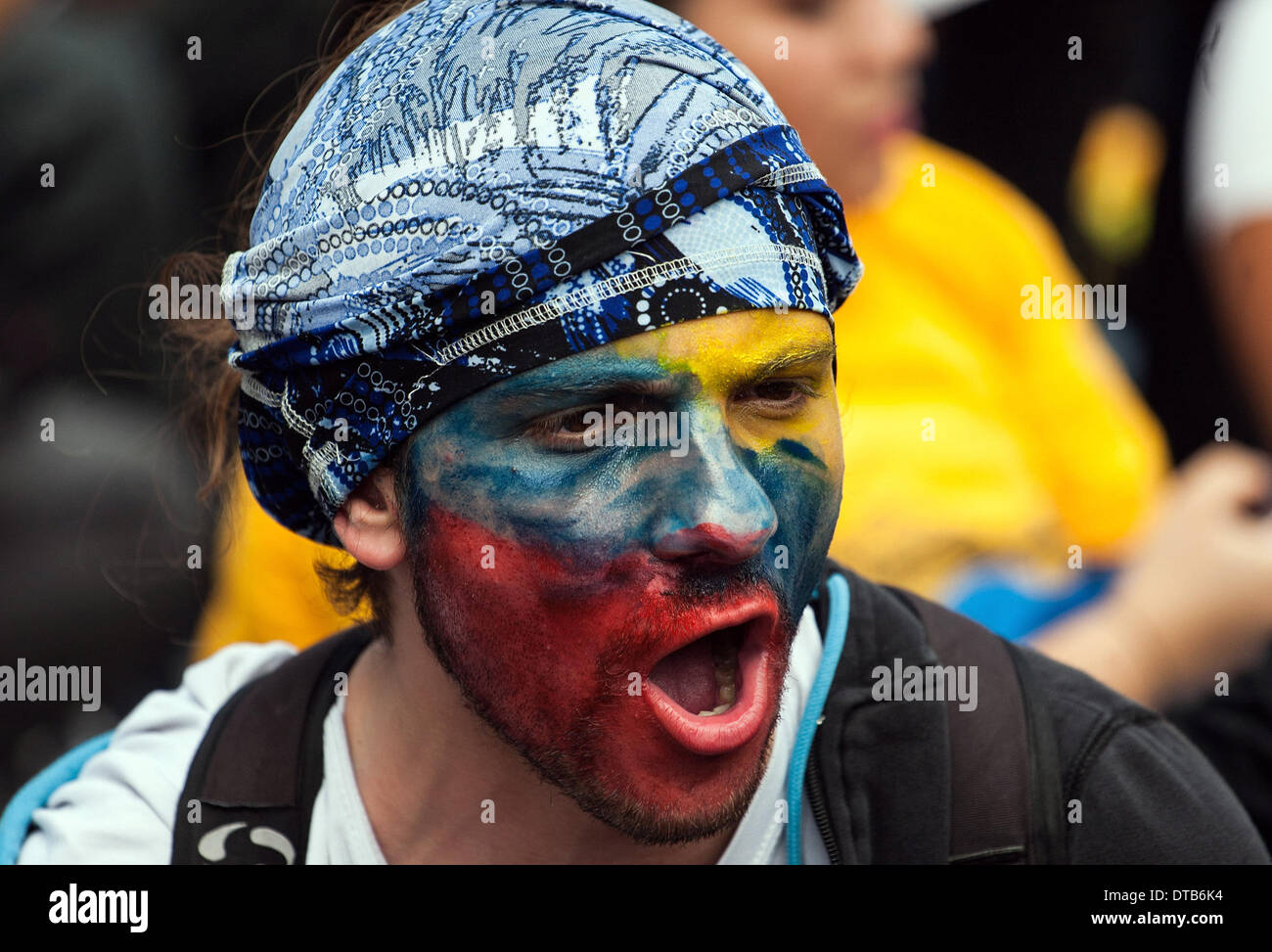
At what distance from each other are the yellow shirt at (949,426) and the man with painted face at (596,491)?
1191 millimetres

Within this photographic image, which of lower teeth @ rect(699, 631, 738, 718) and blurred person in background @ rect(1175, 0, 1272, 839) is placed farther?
blurred person in background @ rect(1175, 0, 1272, 839)

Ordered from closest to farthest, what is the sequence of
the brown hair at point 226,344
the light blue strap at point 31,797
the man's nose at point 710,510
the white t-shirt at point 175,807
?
the man's nose at point 710,510
the white t-shirt at point 175,807
the light blue strap at point 31,797
the brown hair at point 226,344

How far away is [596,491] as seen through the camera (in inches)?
77.2

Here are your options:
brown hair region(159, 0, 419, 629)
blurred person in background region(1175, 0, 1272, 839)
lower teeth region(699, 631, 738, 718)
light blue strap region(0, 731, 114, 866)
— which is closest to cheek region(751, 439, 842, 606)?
lower teeth region(699, 631, 738, 718)

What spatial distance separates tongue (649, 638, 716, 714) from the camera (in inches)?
79.8

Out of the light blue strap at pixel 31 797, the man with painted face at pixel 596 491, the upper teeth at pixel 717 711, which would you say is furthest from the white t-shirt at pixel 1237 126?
the light blue strap at pixel 31 797

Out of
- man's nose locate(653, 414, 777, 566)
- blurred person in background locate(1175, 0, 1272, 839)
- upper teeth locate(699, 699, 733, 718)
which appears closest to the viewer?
man's nose locate(653, 414, 777, 566)

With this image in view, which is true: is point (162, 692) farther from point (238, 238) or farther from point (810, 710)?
point (810, 710)

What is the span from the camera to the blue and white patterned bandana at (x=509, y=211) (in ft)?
6.49

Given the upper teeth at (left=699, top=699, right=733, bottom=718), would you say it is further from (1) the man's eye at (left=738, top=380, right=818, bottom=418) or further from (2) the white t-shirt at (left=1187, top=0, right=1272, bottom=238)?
(2) the white t-shirt at (left=1187, top=0, right=1272, bottom=238)

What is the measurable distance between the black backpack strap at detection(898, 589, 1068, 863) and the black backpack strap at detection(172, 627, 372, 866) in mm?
1037

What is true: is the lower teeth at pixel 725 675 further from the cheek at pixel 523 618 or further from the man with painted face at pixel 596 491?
the cheek at pixel 523 618

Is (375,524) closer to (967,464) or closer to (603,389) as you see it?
(603,389)
